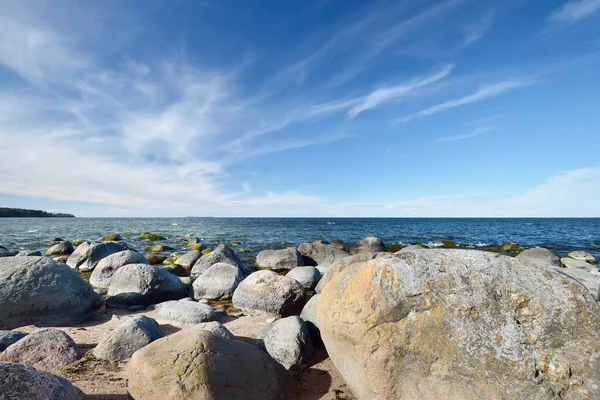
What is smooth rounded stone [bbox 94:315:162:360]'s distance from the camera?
16.6 ft

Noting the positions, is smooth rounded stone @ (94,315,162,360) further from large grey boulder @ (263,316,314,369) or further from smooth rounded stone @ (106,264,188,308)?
smooth rounded stone @ (106,264,188,308)

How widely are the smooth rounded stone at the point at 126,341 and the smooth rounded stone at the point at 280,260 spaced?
10821mm

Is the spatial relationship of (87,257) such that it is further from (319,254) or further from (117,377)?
(117,377)

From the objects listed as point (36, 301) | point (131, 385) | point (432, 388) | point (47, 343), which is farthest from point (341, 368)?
point (36, 301)

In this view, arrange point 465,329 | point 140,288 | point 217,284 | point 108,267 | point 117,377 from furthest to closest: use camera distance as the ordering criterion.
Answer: point 108,267 → point 217,284 → point 140,288 → point 117,377 → point 465,329

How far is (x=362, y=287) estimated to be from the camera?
152 inches

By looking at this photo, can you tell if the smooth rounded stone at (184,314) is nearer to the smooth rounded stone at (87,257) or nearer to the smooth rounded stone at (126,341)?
the smooth rounded stone at (126,341)

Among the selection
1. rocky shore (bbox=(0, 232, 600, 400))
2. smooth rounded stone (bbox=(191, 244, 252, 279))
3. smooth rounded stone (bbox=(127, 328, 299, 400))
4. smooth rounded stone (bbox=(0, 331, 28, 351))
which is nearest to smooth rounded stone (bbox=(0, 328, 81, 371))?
rocky shore (bbox=(0, 232, 600, 400))

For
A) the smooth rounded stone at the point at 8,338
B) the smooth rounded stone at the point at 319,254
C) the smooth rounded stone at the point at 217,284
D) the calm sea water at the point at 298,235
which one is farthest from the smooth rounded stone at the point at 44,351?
the calm sea water at the point at 298,235

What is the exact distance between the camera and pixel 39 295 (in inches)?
283

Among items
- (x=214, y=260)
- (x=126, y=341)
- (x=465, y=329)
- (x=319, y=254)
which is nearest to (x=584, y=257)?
(x=319, y=254)

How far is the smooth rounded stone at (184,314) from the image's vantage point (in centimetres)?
719

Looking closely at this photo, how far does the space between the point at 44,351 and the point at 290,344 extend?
3757mm

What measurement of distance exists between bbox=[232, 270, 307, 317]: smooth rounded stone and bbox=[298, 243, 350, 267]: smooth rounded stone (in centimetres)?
865
